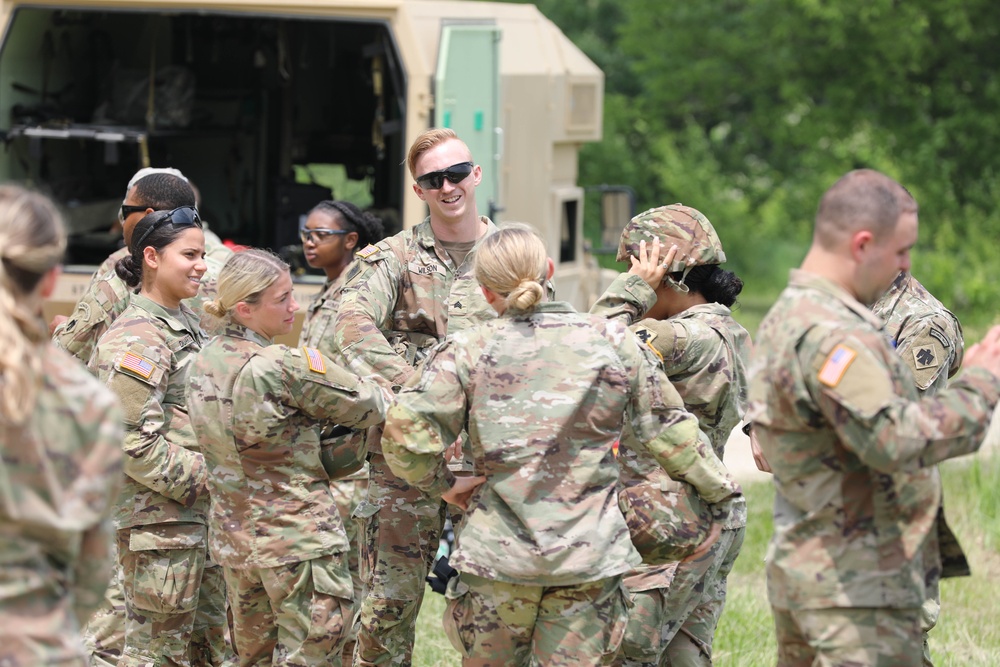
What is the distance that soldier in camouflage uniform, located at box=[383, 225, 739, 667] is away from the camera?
3.49 metres

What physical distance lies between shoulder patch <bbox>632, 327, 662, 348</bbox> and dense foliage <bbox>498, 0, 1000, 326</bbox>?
1224 centimetres

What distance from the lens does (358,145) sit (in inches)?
391

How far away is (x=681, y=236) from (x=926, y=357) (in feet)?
3.70

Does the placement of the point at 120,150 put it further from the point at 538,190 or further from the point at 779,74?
the point at 779,74

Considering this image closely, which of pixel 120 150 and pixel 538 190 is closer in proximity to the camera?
pixel 538 190

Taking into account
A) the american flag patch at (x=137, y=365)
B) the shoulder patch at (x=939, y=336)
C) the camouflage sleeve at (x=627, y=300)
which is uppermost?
the camouflage sleeve at (x=627, y=300)

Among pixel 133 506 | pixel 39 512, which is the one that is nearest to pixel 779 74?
pixel 133 506

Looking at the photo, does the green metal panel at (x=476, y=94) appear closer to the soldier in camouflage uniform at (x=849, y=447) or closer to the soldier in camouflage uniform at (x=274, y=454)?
the soldier in camouflage uniform at (x=274, y=454)

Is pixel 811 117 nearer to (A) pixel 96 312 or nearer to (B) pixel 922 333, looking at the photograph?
(B) pixel 922 333

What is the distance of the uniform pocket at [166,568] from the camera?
441 cm

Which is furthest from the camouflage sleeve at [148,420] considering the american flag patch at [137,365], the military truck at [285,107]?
the military truck at [285,107]

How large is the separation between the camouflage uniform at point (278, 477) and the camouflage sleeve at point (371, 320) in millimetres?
353

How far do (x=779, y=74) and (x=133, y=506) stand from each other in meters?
14.1

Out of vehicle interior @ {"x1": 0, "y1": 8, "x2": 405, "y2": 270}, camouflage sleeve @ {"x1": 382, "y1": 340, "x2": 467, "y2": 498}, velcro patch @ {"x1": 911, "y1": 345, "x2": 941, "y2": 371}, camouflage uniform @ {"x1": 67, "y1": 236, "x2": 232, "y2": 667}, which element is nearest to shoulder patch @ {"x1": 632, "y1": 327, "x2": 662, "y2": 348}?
camouflage sleeve @ {"x1": 382, "y1": 340, "x2": 467, "y2": 498}
